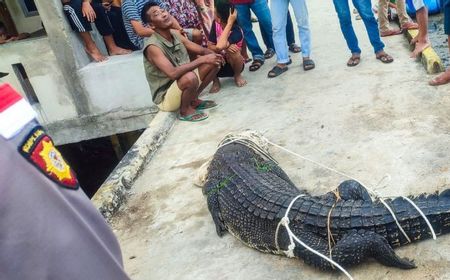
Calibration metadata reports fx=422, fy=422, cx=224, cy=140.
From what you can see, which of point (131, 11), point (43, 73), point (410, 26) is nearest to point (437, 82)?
point (410, 26)

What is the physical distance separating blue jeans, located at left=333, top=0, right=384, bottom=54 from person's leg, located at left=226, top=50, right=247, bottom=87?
131cm

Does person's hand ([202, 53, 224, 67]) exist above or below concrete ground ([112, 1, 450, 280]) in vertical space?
above

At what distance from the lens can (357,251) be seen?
2188 millimetres

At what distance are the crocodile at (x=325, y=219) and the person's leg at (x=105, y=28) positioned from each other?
3.81 m

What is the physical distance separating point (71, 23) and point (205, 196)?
3714 millimetres

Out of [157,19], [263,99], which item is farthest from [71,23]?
[263,99]

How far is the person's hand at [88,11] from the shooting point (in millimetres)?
5555

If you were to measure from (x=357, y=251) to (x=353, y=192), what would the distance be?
1.55 feet

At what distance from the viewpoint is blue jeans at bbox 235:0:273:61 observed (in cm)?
578

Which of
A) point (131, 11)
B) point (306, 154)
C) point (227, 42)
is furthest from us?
point (227, 42)

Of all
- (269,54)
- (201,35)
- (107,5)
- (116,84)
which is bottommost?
(269,54)

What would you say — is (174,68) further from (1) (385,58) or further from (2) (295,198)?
(2) (295,198)

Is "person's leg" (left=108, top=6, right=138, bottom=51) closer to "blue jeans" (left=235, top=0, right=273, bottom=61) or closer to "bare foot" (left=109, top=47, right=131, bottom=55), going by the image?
"bare foot" (left=109, top=47, right=131, bottom=55)

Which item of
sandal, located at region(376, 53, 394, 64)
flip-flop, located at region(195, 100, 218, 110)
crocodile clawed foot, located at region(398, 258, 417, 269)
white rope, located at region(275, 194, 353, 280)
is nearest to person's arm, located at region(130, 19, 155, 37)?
flip-flop, located at region(195, 100, 218, 110)
